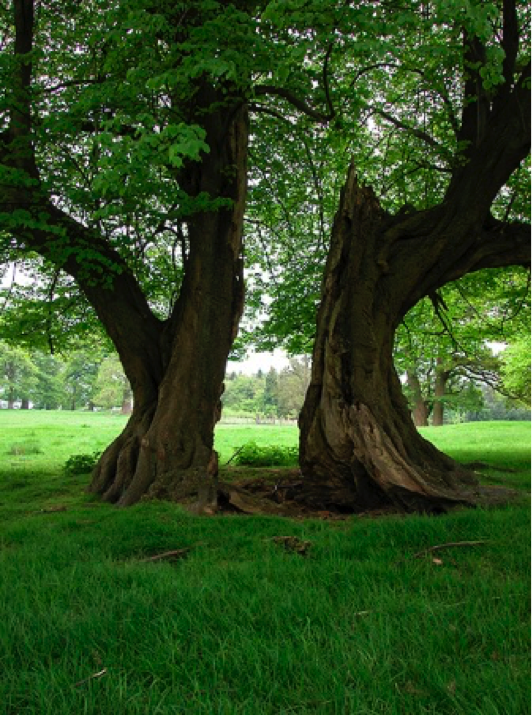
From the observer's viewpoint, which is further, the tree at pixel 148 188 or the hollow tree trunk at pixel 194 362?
the hollow tree trunk at pixel 194 362

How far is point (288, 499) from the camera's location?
7.73m

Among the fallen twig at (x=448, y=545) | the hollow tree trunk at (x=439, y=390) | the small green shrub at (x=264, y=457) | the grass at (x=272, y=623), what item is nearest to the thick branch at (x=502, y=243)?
the grass at (x=272, y=623)

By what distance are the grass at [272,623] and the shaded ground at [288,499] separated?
148cm

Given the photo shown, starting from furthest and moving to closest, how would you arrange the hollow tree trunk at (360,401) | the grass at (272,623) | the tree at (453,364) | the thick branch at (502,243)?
the tree at (453,364) < the thick branch at (502,243) < the hollow tree trunk at (360,401) < the grass at (272,623)

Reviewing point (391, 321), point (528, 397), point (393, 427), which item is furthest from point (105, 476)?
point (528, 397)

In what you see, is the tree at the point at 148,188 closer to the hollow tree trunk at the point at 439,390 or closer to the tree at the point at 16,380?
the hollow tree trunk at the point at 439,390

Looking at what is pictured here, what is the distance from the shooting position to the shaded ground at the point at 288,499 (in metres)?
6.34

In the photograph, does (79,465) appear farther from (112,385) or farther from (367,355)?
(112,385)

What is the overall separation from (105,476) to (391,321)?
5.01m

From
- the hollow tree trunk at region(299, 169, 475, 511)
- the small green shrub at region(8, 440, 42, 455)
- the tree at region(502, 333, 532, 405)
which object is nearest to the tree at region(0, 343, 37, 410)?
the small green shrub at region(8, 440, 42, 455)

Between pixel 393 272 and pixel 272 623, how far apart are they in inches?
231

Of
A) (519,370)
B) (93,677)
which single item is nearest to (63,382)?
(519,370)

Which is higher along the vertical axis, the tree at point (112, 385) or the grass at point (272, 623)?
the tree at point (112, 385)

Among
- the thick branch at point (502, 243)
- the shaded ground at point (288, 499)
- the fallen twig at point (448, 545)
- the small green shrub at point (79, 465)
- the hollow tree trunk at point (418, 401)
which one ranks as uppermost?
the thick branch at point (502, 243)
